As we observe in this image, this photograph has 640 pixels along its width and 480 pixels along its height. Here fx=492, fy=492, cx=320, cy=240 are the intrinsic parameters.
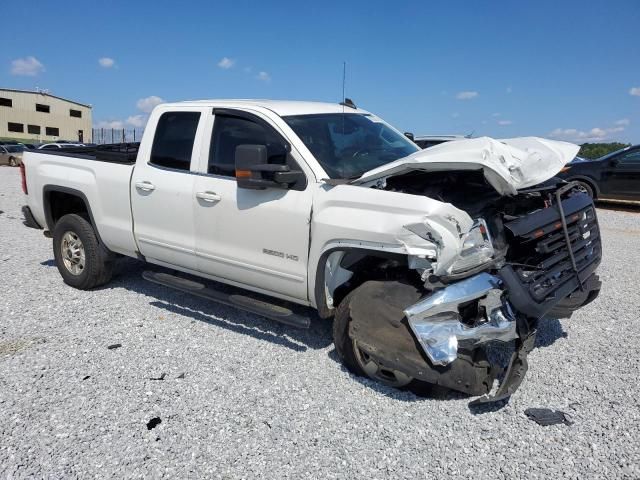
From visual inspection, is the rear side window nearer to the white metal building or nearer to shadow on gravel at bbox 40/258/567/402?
shadow on gravel at bbox 40/258/567/402

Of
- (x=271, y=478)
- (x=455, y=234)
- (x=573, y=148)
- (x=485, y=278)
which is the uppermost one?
(x=573, y=148)

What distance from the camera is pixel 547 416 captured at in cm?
315

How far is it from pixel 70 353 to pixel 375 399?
250 cm

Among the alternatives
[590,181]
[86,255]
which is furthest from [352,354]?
[590,181]

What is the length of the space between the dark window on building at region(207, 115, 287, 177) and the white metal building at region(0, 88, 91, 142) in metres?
59.6

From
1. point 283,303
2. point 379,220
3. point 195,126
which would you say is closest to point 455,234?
point 379,220

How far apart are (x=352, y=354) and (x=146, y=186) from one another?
8.30 feet

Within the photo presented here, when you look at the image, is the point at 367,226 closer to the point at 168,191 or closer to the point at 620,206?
the point at 168,191

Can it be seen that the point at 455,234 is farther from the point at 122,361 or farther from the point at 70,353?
the point at 70,353

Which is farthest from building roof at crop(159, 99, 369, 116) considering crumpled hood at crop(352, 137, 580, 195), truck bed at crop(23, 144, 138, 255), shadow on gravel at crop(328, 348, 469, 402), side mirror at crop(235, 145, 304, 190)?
shadow on gravel at crop(328, 348, 469, 402)

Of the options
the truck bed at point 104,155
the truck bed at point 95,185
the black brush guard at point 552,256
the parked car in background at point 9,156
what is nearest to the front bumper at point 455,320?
the black brush guard at point 552,256

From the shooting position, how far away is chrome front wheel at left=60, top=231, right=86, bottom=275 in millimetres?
5484

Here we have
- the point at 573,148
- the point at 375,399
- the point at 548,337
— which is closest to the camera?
the point at 375,399

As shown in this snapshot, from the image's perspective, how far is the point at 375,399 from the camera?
3.38 metres
